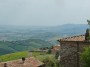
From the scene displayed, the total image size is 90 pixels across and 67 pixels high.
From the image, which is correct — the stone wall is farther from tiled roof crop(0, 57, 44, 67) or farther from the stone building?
tiled roof crop(0, 57, 44, 67)

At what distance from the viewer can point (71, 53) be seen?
49000 millimetres

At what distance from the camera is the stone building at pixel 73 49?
47.5 m

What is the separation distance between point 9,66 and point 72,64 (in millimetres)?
9243

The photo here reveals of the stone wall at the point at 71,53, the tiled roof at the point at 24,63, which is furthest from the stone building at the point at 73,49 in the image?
the tiled roof at the point at 24,63

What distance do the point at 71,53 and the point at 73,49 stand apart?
0.79 metres

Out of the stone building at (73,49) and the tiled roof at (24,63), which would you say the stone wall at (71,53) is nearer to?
the stone building at (73,49)

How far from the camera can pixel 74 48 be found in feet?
159

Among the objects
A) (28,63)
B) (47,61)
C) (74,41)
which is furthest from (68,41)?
(47,61)

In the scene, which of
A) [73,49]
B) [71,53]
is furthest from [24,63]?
[73,49]

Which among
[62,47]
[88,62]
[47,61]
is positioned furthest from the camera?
[47,61]

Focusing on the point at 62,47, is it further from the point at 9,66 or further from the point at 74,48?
the point at 9,66

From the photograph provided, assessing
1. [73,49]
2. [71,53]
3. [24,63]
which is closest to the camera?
[73,49]

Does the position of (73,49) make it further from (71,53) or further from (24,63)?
(24,63)

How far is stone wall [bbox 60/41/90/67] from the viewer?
47912 millimetres
